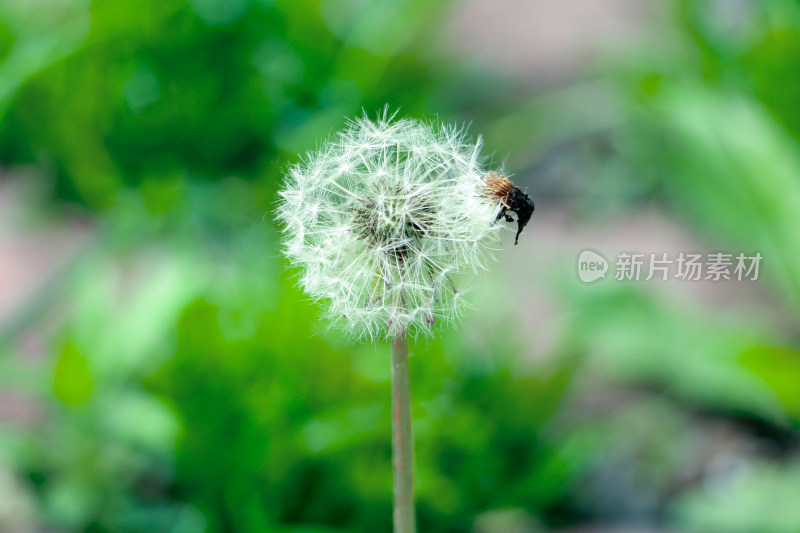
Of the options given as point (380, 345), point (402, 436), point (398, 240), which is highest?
point (380, 345)

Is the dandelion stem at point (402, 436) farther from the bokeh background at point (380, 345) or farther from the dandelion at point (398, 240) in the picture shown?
the bokeh background at point (380, 345)

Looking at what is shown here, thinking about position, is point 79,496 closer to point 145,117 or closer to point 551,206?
point 145,117

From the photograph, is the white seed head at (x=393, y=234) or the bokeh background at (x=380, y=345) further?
the bokeh background at (x=380, y=345)

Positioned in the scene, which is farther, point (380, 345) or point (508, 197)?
point (380, 345)

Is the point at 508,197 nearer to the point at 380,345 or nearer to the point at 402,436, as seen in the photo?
the point at 402,436

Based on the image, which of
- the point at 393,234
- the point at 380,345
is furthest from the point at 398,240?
the point at 380,345

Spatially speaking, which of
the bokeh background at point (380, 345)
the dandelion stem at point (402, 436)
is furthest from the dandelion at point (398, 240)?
the bokeh background at point (380, 345)

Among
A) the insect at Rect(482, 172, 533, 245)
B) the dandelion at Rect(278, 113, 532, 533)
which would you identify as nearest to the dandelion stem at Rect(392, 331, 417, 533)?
the dandelion at Rect(278, 113, 532, 533)

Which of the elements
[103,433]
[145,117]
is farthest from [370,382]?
[145,117]
